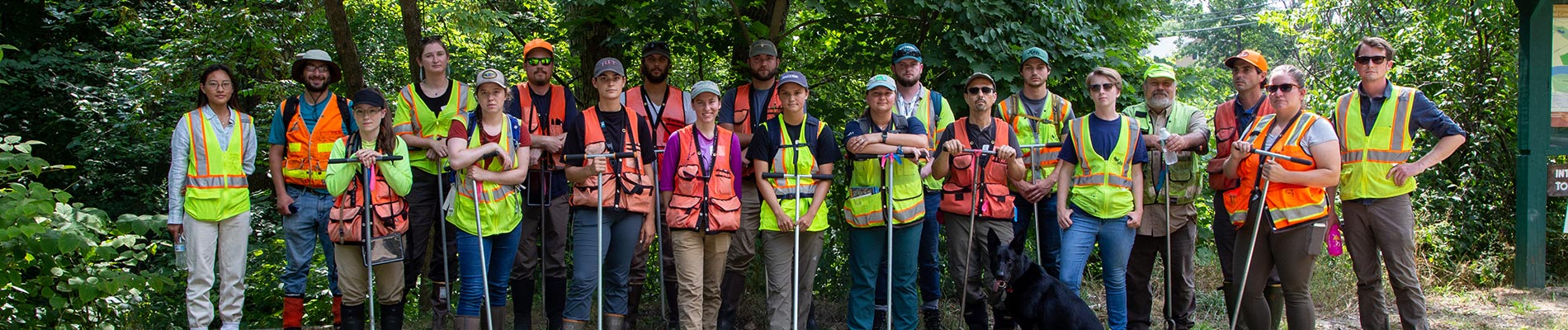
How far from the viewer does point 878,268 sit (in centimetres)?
607

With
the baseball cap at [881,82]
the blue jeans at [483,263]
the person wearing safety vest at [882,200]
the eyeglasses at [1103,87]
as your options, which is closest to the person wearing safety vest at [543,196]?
the blue jeans at [483,263]

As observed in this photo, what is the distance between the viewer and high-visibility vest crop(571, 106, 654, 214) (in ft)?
18.5

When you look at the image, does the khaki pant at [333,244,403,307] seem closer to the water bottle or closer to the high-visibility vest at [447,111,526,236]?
the high-visibility vest at [447,111,526,236]

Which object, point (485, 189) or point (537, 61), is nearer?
point (485, 189)

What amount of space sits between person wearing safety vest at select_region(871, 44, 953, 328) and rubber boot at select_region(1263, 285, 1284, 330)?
1875 millimetres

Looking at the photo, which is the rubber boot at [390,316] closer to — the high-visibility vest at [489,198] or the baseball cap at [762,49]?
the high-visibility vest at [489,198]

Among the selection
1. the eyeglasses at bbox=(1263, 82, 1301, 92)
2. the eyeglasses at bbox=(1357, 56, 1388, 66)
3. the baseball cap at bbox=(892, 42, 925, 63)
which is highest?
the baseball cap at bbox=(892, 42, 925, 63)

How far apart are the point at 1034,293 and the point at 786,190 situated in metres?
1.42

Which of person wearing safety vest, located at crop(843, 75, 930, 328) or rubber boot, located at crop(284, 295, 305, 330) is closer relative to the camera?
person wearing safety vest, located at crop(843, 75, 930, 328)

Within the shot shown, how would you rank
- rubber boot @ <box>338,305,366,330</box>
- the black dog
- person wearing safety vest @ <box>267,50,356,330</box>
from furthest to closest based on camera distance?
person wearing safety vest @ <box>267,50,356,330</box> → rubber boot @ <box>338,305,366,330</box> → the black dog

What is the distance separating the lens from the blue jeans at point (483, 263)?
5555 mm

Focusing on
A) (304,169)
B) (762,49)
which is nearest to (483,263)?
(304,169)

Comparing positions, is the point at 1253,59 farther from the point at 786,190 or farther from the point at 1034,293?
the point at 786,190

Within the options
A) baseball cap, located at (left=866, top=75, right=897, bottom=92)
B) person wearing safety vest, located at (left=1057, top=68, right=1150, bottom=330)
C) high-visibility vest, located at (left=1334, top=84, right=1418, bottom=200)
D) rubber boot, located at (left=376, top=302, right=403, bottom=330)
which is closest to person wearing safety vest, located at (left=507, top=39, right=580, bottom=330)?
rubber boot, located at (left=376, top=302, right=403, bottom=330)
